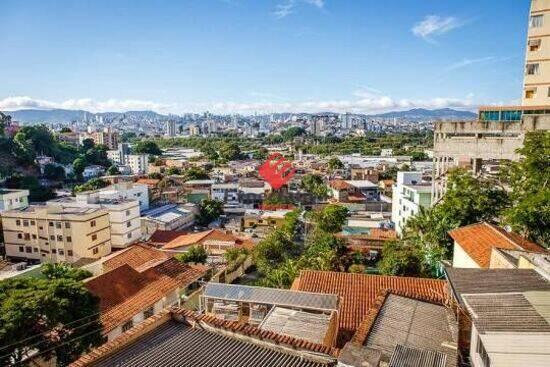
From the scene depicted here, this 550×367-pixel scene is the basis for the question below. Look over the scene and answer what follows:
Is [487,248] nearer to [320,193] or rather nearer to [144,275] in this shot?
[144,275]

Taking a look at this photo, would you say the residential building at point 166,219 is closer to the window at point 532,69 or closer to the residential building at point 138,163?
the window at point 532,69

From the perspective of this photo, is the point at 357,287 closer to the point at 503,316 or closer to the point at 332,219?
the point at 503,316

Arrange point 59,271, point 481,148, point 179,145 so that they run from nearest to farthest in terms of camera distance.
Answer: point 59,271 < point 481,148 < point 179,145

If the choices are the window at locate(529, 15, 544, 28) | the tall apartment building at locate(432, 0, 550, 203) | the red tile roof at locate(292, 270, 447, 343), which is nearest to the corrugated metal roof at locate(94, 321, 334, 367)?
the red tile roof at locate(292, 270, 447, 343)

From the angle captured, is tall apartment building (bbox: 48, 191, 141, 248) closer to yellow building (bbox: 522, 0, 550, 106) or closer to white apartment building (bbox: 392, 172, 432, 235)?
white apartment building (bbox: 392, 172, 432, 235)

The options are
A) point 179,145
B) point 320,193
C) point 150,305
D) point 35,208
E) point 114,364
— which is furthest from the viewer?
point 179,145

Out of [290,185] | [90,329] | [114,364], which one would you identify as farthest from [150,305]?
[290,185]

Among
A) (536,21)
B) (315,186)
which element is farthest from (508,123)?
(315,186)
